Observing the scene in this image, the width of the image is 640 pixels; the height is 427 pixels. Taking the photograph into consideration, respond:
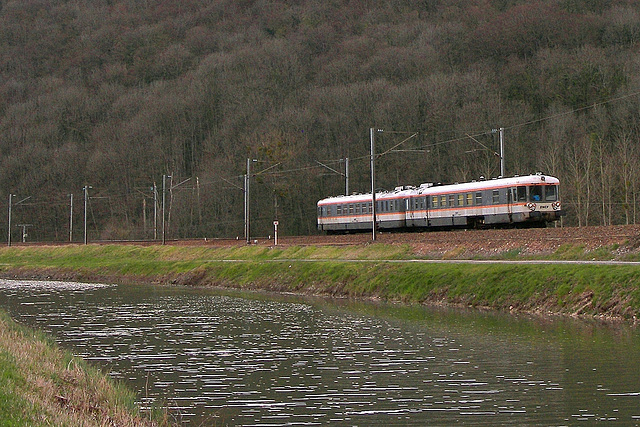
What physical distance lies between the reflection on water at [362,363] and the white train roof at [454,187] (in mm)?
20181

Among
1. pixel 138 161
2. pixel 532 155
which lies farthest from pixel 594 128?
pixel 138 161

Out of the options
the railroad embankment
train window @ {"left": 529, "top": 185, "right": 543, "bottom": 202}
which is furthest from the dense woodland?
train window @ {"left": 529, "top": 185, "right": 543, "bottom": 202}

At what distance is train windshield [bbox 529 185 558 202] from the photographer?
58.8 m

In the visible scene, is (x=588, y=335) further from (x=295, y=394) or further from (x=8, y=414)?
(x=8, y=414)

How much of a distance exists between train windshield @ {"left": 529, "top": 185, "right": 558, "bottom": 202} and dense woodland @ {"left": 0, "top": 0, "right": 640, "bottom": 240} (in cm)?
1668

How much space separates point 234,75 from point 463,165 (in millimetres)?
44295

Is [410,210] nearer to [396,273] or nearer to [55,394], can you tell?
[396,273]

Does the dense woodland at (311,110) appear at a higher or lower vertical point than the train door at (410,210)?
higher

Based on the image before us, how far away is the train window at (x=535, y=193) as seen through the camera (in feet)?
193

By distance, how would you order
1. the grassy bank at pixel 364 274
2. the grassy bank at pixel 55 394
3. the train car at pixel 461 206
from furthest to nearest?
the train car at pixel 461 206 < the grassy bank at pixel 364 274 < the grassy bank at pixel 55 394

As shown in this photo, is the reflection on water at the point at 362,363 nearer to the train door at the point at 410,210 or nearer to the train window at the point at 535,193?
the train window at the point at 535,193

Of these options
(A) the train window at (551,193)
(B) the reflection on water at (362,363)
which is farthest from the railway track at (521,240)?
(B) the reflection on water at (362,363)

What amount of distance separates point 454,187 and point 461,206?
68.9 inches

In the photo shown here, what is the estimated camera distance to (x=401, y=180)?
102 metres
